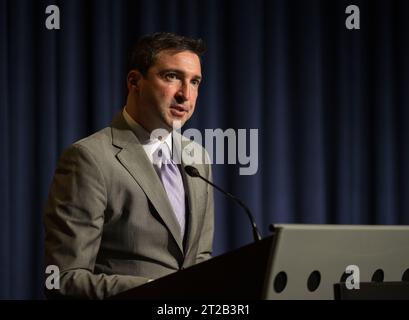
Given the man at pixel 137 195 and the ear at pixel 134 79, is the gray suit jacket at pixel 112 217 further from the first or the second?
the ear at pixel 134 79

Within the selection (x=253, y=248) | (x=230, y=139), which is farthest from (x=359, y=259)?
(x=230, y=139)

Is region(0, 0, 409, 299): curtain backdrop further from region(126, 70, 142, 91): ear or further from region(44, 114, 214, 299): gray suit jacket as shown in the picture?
region(44, 114, 214, 299): gray suit jacket

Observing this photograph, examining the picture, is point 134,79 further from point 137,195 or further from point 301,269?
point 301,269

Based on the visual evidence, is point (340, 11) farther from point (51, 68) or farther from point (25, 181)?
point (25, 181)

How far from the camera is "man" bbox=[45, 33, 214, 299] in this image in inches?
62.1

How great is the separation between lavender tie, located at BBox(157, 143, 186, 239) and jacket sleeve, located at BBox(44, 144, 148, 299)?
0.66ft

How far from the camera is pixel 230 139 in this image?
9.29ft

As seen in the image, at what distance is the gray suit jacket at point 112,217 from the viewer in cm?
159

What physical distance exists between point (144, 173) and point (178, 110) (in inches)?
7.6

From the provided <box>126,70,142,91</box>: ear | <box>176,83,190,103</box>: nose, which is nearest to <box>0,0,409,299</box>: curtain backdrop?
<box>126,70,142,91</box>: ear

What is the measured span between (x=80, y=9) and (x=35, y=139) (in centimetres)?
53

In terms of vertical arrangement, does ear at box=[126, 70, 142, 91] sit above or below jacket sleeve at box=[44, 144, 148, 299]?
above

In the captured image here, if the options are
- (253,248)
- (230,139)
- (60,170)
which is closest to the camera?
(253,248)

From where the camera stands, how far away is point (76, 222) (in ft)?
5.22
